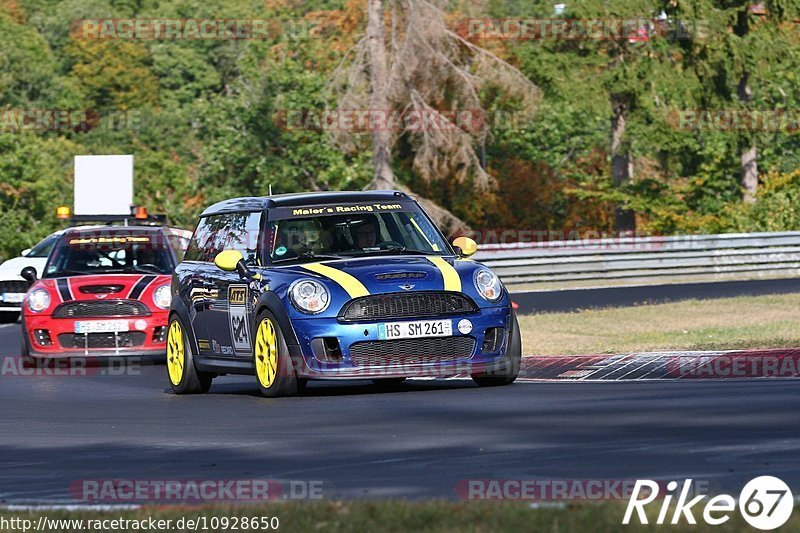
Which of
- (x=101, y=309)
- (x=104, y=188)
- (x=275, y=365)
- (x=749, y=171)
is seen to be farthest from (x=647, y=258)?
(x=275, y=365)

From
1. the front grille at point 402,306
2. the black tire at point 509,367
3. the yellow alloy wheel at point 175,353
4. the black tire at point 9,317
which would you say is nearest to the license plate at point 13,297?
the black tire at point 9,317

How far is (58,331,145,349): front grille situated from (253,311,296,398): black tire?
4.88 meters

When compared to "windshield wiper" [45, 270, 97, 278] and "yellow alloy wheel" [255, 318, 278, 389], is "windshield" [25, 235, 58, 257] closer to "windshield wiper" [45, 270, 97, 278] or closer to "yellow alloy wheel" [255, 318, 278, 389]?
"windshield wiper" [45, 270, 97, 278]

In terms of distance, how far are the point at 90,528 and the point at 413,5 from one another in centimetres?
3612

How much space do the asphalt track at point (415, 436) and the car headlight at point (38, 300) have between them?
3.95 m

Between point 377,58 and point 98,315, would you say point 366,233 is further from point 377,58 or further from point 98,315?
point 377,58

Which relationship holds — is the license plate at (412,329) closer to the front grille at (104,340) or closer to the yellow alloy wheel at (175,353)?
the yellow alloy wheel at (175,353)

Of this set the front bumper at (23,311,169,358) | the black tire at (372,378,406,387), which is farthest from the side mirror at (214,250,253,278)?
the front bumper at (23,311,169,358)

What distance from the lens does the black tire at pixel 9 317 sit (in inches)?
1129

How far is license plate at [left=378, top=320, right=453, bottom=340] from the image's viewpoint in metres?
13.4

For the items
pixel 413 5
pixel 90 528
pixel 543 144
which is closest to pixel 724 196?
pixel 543 144

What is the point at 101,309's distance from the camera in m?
18.9

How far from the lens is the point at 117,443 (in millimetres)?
11023

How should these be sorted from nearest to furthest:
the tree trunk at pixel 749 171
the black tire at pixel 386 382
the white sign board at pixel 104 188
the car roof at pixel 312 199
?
1. the car roof at pixel 312 199
2. the black tire at pixel 386 382
3. the white sign board at pixel 104 188
4. the tree trunk at pixel 749 171
